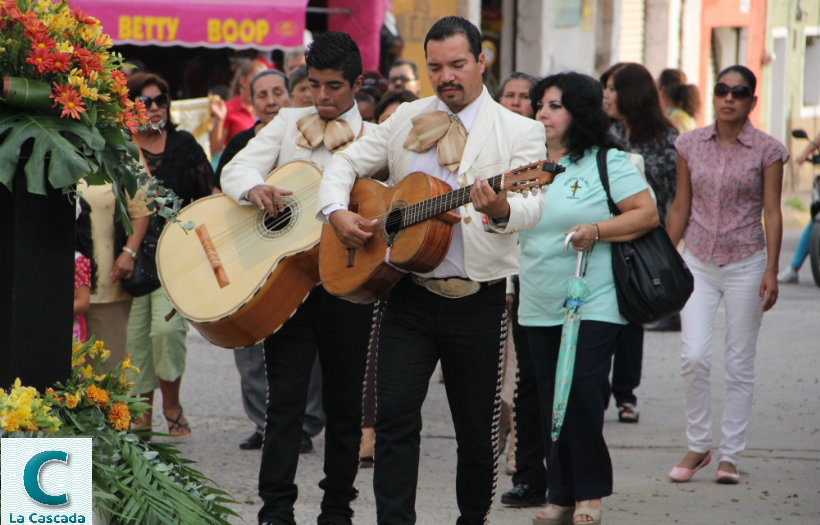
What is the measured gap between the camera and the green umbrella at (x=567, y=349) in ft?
17.1

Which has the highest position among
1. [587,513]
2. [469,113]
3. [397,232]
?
[469,113]

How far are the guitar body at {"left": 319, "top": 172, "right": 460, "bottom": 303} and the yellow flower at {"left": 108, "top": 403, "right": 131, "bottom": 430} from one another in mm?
1009

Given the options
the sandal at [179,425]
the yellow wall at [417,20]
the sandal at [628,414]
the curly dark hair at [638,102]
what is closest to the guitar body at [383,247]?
the sandal at [179,425]

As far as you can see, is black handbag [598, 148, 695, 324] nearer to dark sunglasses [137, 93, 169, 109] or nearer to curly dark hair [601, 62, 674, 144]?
curly dark hair [601, 62, 674, 144]

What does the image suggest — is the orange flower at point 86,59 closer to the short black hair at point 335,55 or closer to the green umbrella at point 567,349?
the short black hair at point 335,55

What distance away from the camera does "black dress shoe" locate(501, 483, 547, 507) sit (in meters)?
5.93

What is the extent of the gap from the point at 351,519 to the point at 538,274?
1.36 m

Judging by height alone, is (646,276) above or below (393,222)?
below

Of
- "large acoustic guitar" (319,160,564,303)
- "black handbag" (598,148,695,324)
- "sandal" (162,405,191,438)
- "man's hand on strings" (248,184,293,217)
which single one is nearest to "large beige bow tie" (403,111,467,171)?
"large acoustic guitar" (319,160,564,303)

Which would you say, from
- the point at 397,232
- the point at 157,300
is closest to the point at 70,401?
the point at 397,232

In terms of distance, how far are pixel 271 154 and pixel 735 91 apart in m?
2.46

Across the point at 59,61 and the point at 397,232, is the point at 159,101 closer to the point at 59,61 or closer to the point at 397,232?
the point at 397,232

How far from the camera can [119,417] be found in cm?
404

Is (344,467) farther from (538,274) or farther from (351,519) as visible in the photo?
(538,274)
